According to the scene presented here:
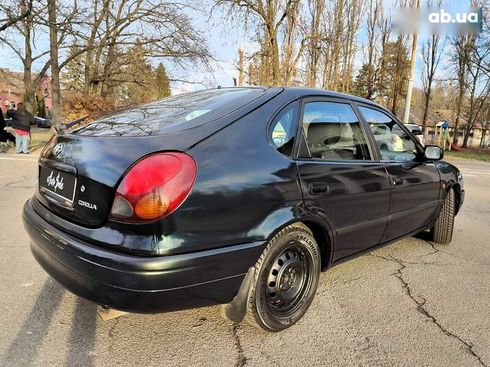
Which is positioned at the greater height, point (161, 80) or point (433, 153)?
point (161, 80)

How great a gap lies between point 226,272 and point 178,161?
66 cm

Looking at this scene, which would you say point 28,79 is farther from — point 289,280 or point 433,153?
point 289,280

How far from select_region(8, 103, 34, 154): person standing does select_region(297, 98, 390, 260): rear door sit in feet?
41.8

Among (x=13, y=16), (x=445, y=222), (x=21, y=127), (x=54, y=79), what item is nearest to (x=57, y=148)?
(x=445, y=222)

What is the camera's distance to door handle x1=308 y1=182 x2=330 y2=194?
2.63 metres

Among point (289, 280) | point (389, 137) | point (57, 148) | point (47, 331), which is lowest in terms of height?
point (47, 331)

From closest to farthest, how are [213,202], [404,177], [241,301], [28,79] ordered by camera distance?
[213,202] < [241,301] < [404,177] < [28,79]

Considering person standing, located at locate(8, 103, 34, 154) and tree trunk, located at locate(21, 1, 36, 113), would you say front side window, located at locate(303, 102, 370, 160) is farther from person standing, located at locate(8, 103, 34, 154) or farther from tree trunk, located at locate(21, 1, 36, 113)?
tree trunk, located at locate(21, 1, 36, 113)

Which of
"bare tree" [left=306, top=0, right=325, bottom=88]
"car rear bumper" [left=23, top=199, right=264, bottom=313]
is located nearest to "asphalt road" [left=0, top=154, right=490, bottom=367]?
"car rear bumper" [left=23, top=199, right=264, bottom=313]

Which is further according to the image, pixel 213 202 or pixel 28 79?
pixel 28 79

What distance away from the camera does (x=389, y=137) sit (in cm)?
376

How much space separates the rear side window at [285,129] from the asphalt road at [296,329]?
122 cm

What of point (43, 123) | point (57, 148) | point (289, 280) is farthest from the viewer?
point (43, 123)

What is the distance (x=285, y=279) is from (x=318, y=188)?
2.09ft
